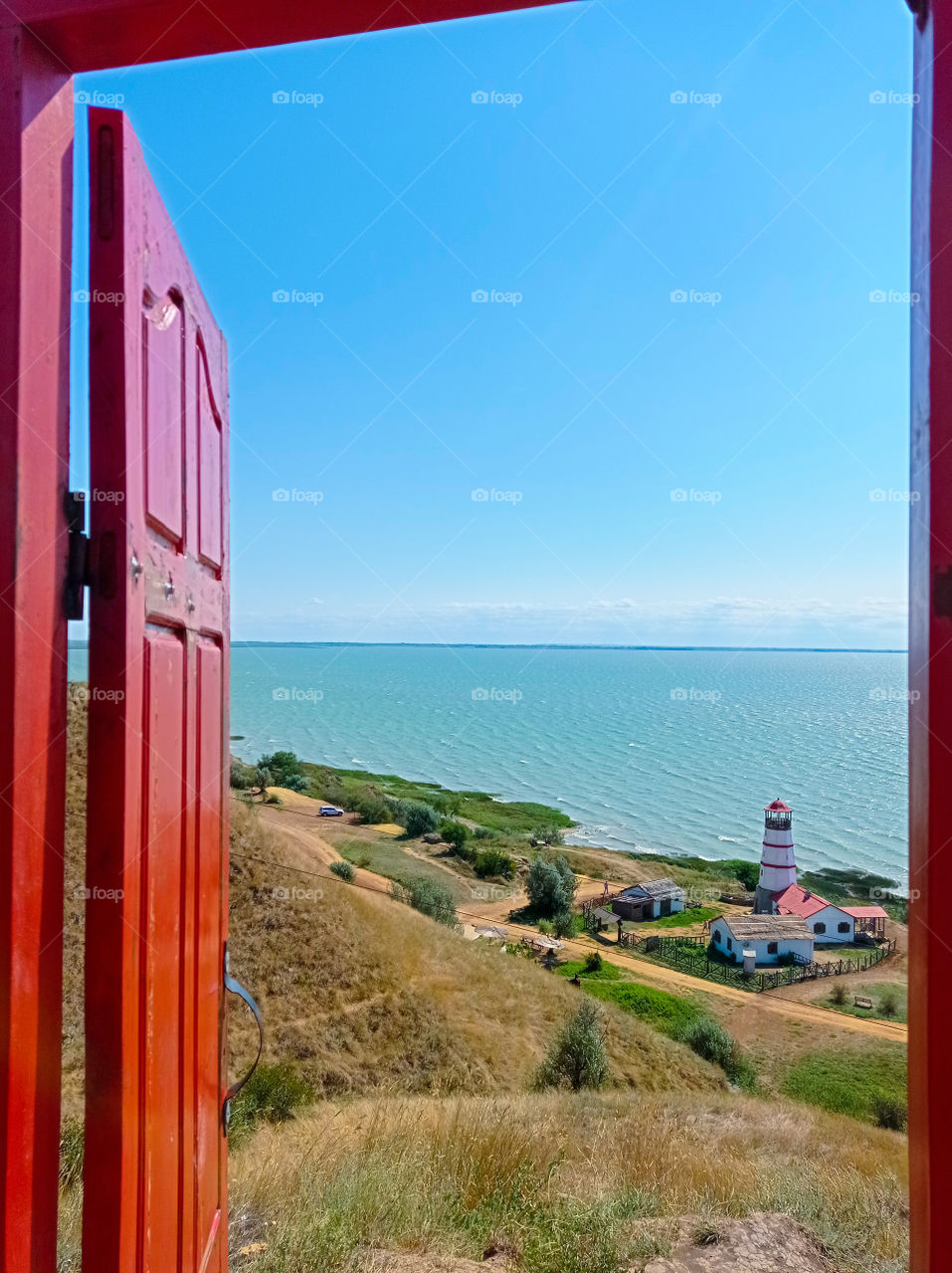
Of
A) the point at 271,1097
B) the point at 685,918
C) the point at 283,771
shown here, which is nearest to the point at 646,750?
the point at 283,771

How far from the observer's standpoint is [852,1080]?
17547mm

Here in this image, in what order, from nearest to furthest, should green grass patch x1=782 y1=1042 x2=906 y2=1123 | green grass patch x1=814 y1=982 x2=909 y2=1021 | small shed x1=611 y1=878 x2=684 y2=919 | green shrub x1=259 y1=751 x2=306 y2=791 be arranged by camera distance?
green grass patch x1=782 y1=1042 x2=906 y2=1123
green grass patch x1=814 y1=982 x2=909 y2=1021
small shed x1=611 y1=878 x2=684 y2=919
green shrub x1=259 y1=751 x2=306 y2=791

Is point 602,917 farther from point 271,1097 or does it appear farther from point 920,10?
point 920,10

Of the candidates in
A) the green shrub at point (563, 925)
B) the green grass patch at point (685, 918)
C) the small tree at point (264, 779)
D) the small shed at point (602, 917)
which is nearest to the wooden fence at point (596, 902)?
the small shed at point (602, 917)

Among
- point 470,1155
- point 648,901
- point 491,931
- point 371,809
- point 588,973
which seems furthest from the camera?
point 371,809

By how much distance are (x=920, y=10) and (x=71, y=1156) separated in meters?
6.87

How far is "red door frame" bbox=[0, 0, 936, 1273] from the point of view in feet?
3.11

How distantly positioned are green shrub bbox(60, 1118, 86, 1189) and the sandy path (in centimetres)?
1704

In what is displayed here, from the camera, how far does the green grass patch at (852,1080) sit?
16.0 m

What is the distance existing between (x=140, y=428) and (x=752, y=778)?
285 feet

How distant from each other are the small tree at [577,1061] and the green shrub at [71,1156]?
430 inches

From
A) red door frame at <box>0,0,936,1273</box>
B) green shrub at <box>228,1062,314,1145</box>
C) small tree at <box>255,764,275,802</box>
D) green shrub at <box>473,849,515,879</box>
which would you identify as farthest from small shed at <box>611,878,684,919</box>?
red door frame at <box>0,0,936,1273</box>

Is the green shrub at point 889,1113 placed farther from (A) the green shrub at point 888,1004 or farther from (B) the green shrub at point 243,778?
(B) the green shrub at point 243,778

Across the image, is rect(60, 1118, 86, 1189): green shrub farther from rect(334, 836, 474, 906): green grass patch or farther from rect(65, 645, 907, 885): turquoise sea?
rect(334, 836, 474, 906): green grass patch
